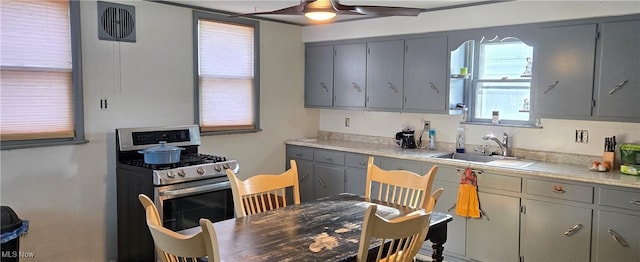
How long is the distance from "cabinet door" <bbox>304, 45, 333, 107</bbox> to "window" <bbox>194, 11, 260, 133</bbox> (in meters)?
0.70

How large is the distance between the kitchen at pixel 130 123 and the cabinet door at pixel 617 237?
733mm

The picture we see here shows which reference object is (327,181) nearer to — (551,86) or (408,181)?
(408,181)

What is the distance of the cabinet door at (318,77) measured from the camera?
16.6 feet

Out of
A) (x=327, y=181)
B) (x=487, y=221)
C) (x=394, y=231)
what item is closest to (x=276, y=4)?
(x=327, y=181)

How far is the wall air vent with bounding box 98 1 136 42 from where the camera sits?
3.62 m

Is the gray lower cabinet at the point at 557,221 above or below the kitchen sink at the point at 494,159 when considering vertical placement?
below

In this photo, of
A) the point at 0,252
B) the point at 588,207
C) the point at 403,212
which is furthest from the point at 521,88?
the point at 0,252

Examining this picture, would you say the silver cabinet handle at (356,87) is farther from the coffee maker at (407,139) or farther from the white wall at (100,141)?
the white wall at (100,141)

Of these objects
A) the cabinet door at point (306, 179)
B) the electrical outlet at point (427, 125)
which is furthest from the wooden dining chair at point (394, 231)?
the cabinet door at point (306, 179)

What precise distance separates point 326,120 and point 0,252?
11.4 feet

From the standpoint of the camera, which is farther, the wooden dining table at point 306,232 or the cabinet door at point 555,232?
the cabinet door at point 555,232

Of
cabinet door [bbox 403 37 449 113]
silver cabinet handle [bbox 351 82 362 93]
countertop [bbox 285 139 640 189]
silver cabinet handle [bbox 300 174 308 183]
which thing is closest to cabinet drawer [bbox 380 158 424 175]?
countertop [bbox 285 139 640 189]

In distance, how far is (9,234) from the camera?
285cm

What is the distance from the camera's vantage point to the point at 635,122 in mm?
3238
